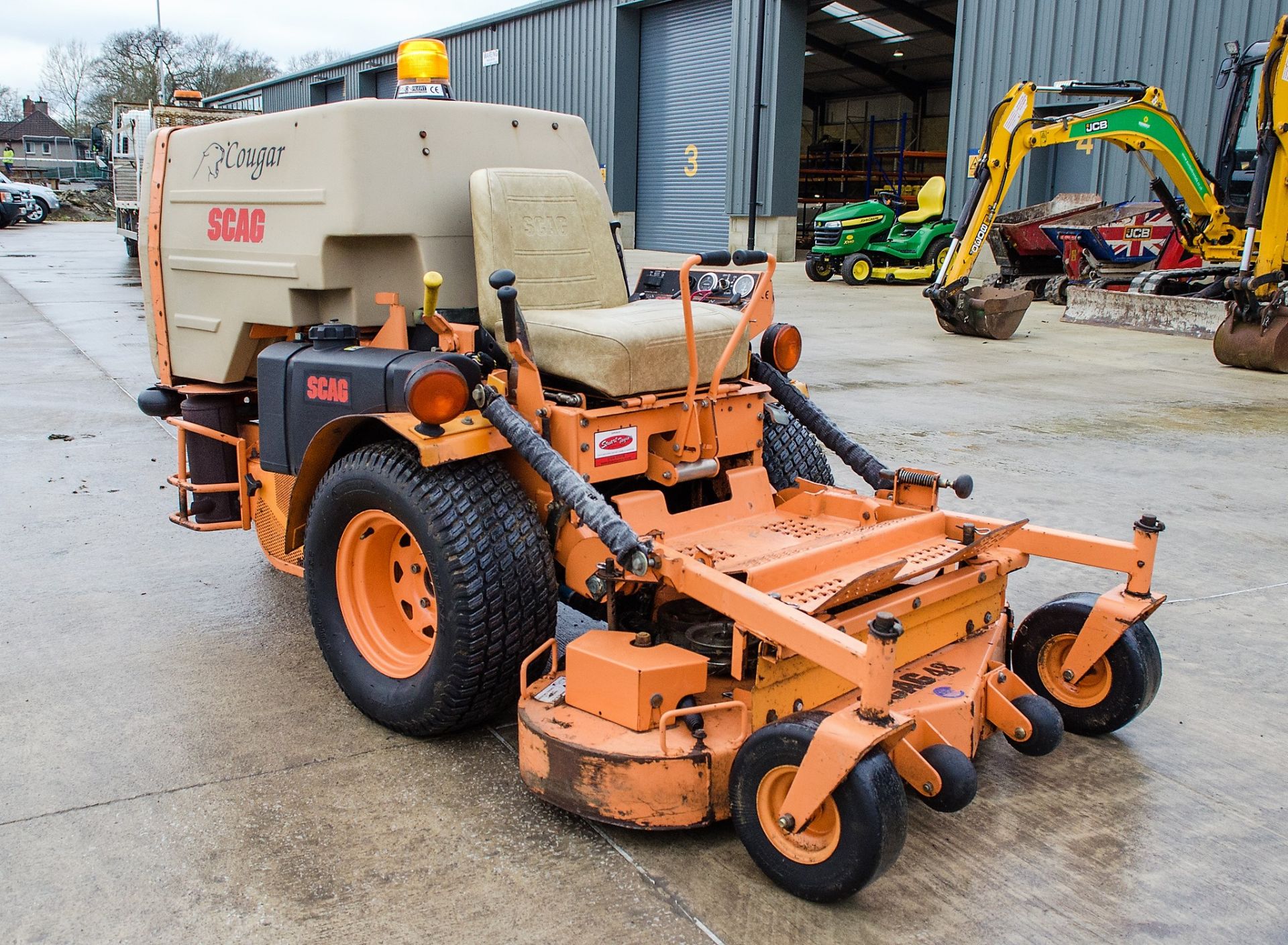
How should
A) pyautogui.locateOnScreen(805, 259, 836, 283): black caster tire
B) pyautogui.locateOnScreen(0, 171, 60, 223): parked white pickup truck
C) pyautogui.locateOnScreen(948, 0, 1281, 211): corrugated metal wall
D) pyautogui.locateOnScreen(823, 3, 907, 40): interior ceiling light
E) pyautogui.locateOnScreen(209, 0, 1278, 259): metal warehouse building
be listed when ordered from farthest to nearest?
pyautogui.locateOnScreen(0, 171, 60, 223): parked white pickup truck < pyautogui.locateOnScreen(823, 3, 907, 40): interior ceiling light < pyautogui.locateOnScreen(805, 259, 836, 283): black caster tire < pyautogui.locateOnScreen(209, 0, 1278, 259): metal warehouse building < pyautogui.locateOnScreen(948, 0, 1281, 211): corrugated metal wall

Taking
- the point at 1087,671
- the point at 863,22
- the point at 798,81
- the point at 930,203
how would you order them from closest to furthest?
the point at 1087,671
the point at 930,203
the point at 798,81
the point at 863,22

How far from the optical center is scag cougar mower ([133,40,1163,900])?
250 centimetres

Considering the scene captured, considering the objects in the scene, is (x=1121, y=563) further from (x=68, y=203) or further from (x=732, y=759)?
(x=68, y=203)

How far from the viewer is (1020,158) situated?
1119cm

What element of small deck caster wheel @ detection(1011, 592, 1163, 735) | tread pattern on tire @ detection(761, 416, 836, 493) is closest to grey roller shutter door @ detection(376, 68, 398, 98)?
tread pattern on tire @ detection(761, 416, 836, 493)

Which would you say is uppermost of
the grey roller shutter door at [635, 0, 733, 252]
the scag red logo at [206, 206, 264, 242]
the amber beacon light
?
the grey roller shutter door at [635, 0, 733, 252]

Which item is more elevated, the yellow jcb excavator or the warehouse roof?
the warehouse roof

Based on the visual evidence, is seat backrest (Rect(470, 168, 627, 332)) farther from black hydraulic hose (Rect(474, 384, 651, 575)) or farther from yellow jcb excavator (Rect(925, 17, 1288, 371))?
yellow jcb excavator (Rect(925, 17, 1288, 371))

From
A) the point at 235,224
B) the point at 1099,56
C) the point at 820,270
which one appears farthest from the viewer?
the point at 820,270

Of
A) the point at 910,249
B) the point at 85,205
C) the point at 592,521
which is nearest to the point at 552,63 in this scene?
the point at 910,249

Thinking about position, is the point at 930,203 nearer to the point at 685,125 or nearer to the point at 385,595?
the point at 685,125

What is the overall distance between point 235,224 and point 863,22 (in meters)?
25.0

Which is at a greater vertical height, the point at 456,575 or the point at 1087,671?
the point at 456,575

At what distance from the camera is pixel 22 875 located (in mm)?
2480
